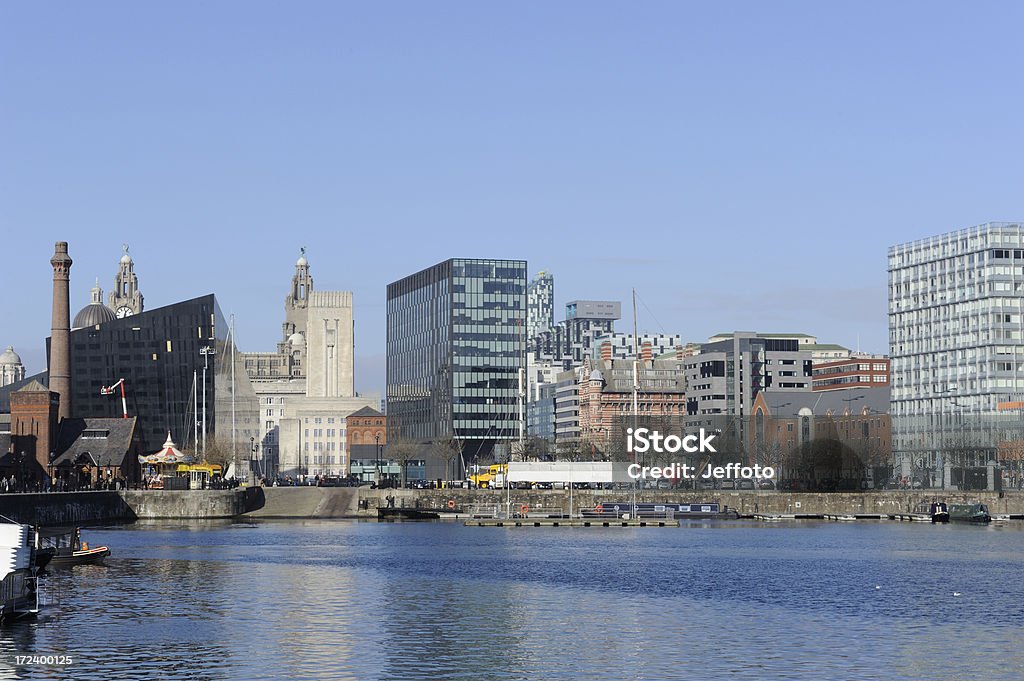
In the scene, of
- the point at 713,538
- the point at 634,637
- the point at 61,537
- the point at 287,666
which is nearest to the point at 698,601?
the point at 634,637

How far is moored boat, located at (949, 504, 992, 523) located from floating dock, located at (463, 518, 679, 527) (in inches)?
1447

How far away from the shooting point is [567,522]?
16700 cm

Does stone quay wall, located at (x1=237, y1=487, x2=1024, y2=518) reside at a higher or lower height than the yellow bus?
lower

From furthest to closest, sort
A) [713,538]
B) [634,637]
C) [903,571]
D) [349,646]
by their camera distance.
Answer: [713,538] → [903,571] → [634,637] → [349,646]

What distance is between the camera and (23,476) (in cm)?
16400

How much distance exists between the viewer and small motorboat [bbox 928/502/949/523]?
177875mm

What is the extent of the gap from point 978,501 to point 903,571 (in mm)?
99352

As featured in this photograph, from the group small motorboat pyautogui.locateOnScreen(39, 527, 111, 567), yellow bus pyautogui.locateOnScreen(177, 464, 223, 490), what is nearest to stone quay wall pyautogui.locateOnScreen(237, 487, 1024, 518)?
yellow bus pyautogui.locateOnScreen(177, 464, 223, 490)

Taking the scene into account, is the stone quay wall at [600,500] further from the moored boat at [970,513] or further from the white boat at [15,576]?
the white boat at [15,576]

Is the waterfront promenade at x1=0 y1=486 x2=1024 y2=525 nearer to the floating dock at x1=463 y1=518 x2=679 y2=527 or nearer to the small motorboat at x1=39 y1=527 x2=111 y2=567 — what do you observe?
the floating dock at x1=463 y1=518 x2=679 y2=527

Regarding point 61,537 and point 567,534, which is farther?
point 567,534

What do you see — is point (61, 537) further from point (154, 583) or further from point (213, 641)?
point (213, 641)

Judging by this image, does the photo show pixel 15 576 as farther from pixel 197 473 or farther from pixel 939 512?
pixel 939 512

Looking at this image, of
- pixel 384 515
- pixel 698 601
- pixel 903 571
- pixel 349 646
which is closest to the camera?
pixel 349 646
